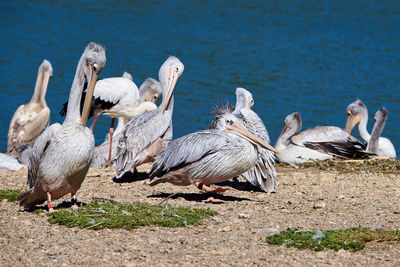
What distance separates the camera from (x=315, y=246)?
4754 millimetres

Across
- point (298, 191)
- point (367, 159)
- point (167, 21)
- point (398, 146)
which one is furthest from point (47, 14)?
point (298, 191)

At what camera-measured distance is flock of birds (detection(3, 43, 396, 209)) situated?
18.4 ft

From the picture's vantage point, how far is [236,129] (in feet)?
22.0

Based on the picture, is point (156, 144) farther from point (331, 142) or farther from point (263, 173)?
point (331, 142)

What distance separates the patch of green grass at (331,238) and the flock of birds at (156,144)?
57.9 inches

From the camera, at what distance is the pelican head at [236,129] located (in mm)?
6539

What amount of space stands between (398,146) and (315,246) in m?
10.1

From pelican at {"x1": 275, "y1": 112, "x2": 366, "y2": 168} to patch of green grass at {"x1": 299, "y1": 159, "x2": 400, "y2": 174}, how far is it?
14.1 inches

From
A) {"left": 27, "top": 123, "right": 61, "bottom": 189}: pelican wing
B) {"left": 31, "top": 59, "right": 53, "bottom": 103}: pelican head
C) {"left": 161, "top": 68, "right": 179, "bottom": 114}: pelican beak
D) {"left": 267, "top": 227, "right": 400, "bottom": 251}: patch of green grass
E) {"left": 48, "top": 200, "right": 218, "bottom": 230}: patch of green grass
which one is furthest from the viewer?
{"left": 31, "top": 59, "right": 53, "bottom": 103}: pelican head

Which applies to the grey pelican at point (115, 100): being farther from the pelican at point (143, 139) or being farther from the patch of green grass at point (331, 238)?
the patch of green grass at point (331, 238)

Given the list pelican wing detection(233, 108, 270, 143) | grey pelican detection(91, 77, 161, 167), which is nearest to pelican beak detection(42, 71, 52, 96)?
grey pelican detection(91, 77, 161, 167)

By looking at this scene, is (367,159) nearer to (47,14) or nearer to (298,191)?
(298,191)

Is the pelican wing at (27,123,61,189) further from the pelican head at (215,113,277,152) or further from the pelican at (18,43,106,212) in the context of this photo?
the pelican head at (215,113,277,152)

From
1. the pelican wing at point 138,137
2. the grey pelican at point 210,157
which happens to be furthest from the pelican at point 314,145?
the grey pelican at point 210,157
